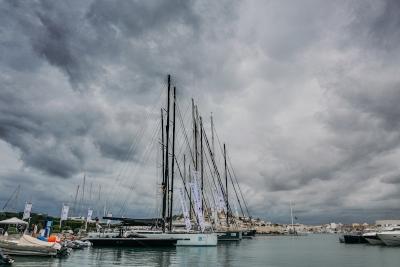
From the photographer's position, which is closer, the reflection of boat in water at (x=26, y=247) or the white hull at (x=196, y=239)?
the reflection of boat in water at (x=26, y=247)

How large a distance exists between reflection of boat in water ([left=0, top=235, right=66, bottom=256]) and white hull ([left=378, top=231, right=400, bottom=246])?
249 ft

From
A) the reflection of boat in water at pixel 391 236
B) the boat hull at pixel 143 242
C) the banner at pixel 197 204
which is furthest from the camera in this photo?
the reflection of boat in water at pixel 391 236

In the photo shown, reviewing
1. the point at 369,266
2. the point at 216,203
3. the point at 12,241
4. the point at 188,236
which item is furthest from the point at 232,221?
the point at 12,241

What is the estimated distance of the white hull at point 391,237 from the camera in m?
82.3

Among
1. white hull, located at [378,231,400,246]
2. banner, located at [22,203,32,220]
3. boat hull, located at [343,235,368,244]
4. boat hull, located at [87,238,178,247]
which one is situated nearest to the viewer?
boat hull, located at [87,238,178,247]

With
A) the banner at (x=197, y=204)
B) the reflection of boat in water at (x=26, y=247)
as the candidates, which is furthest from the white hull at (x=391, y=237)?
the reflection of boat in water at (x=26, y=247)

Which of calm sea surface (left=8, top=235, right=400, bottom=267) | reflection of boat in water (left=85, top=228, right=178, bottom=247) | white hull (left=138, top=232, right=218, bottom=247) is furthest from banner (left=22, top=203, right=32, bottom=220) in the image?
white hull (left=138, top=232, right=218, bottom=247)

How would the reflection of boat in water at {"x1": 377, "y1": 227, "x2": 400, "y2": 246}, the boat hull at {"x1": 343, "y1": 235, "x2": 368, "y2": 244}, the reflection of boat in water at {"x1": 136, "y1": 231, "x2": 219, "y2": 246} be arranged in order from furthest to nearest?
the boat hull at {"x1": 343, "y1": 235, "x2": 368, "y2": 244}, the reflection of boat in water at {"x1": 377, "y1": 227, "x2": 400, "y2": 246}, the reflection of boat in water at {"x1": 136, "y1": 231, "x2": 219, "y2": 246}

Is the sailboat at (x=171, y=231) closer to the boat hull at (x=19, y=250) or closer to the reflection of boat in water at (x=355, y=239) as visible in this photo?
the boat hull at (x=19, y=250)

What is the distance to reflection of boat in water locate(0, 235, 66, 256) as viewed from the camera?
40.4m

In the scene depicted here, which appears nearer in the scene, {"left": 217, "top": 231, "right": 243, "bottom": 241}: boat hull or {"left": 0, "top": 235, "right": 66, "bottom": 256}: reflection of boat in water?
{"left": 0, "top": 235, "right": 66, "bottom": 256}: reflection of boat in water

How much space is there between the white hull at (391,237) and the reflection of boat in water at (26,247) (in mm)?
76002

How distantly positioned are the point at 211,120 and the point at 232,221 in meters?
35.8

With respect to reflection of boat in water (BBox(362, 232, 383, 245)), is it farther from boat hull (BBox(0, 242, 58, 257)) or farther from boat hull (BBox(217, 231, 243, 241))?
boat hull (BBox(0, 242, 58, 257))
